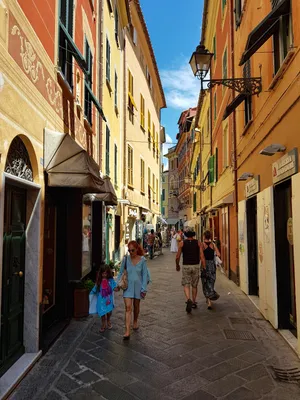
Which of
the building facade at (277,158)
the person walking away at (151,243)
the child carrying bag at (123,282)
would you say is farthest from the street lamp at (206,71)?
the person walking away at (151,243)

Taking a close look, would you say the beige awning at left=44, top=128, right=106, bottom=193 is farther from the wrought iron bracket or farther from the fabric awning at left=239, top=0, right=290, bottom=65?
the wrought iron bracket

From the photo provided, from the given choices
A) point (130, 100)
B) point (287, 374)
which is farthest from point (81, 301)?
point (130, 100)

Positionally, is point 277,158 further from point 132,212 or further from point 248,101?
point 132,212

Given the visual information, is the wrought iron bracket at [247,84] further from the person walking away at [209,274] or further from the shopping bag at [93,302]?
the shopping bag at [93,302]

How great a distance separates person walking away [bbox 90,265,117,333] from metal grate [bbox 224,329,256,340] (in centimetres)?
196

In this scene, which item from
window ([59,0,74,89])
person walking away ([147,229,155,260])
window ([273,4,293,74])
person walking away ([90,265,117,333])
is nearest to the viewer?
window ([273,4,293,74])

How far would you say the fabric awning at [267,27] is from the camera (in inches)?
213

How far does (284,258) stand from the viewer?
601 centimetres

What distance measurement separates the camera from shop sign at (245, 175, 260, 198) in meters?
7.60

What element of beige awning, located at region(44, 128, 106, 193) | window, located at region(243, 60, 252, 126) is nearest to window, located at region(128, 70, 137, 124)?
window, located at region(243, 60, 252, 126)

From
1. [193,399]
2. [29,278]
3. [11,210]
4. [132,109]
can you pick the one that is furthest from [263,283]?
[132,109]

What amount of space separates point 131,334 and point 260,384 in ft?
7.87

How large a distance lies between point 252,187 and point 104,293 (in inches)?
162

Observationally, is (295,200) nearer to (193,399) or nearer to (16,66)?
(193,399)
